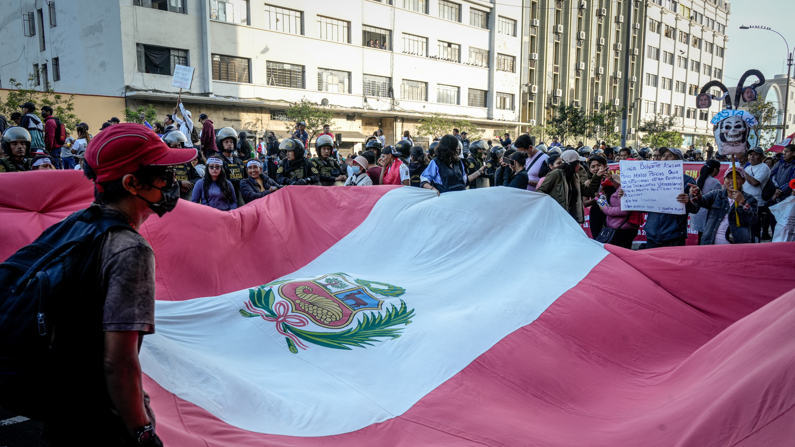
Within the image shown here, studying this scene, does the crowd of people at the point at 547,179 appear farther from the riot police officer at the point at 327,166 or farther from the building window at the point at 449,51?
the building window at the point at 449,51

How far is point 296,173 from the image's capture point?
31.7 feet

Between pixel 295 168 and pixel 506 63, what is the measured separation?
39.9m

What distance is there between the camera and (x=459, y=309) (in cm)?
436

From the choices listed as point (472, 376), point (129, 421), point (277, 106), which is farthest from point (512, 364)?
point (277, 106)

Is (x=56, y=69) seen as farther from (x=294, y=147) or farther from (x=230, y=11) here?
(x=294, y=147)

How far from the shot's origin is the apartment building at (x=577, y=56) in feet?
161

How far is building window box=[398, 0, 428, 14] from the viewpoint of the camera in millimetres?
38281

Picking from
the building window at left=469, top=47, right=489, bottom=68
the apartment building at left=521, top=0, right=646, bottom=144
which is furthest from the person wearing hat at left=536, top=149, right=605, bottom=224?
the apartment building at left=521, top=0, right=646, bottom=144

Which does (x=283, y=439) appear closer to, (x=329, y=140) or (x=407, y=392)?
(x=407, y=392)

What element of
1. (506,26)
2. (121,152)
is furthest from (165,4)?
(121,152)

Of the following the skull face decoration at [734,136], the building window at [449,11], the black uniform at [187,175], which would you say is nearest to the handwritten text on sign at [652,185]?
the skull face decoration at [734,136]

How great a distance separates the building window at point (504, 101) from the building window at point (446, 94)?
5.11m

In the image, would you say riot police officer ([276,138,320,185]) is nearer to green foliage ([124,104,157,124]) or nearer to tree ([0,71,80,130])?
green foliage ([124,104,157,124])

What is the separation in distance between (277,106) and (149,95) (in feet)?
24.0
